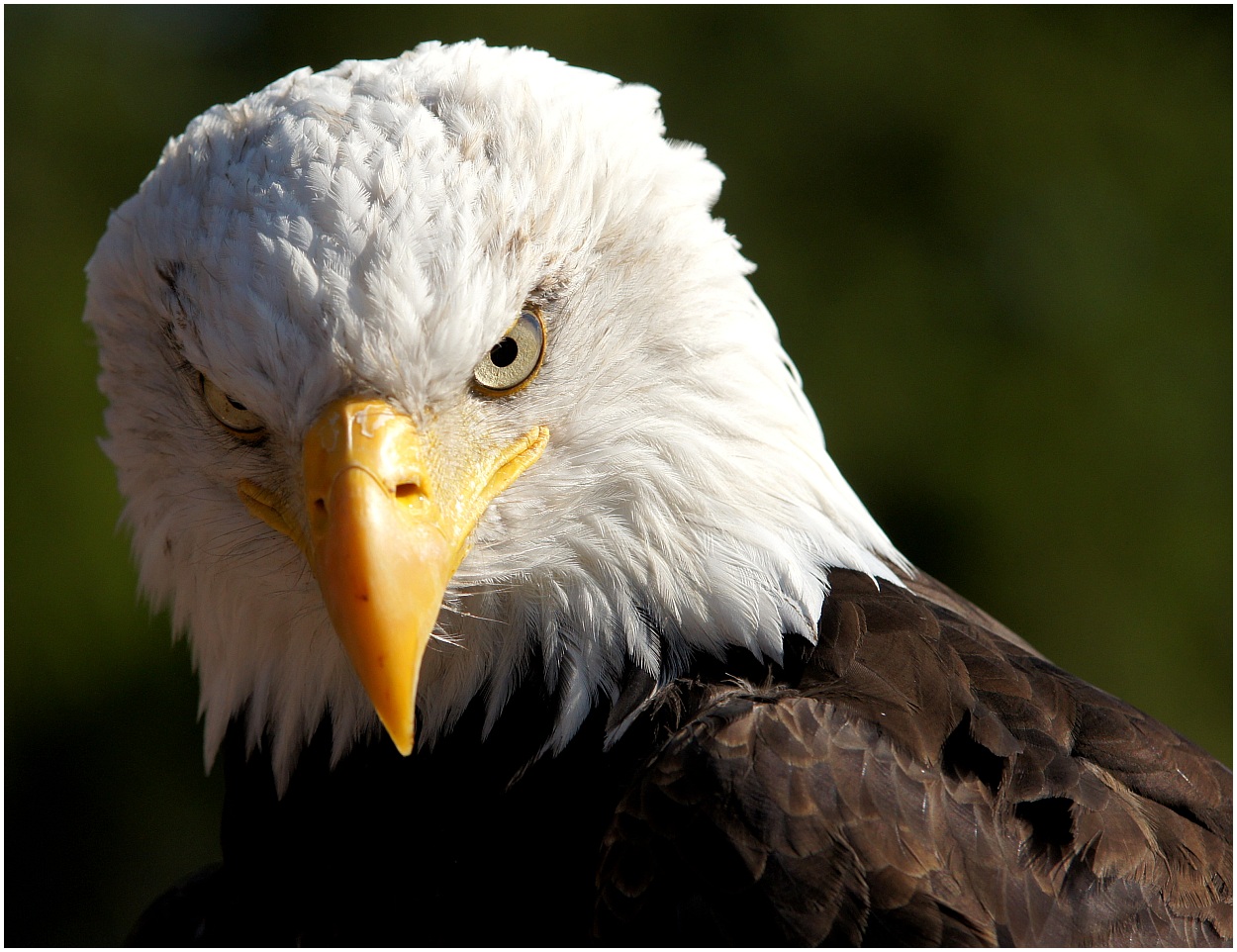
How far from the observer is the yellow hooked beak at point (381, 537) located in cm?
149

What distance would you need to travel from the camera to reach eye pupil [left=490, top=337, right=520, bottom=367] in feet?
5.62

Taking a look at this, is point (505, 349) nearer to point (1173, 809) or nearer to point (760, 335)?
point (760, 335)

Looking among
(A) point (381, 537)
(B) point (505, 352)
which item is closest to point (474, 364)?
(B) point (505, 352)

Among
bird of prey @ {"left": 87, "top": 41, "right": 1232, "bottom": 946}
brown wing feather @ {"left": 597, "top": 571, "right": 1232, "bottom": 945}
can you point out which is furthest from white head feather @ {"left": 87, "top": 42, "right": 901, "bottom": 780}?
brown wing feather @ {"left": 597, "top": 571, "right": 1232, "bottom": 945}

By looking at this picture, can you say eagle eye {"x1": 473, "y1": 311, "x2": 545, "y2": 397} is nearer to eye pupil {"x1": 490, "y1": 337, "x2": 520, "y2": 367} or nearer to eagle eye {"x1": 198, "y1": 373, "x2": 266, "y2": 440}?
eye pupil {"x1": 490, "y1": 337, "x2": 520, "y2": 367}

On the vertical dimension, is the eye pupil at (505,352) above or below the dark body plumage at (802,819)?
above

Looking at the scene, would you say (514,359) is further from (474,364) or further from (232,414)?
(232,414)

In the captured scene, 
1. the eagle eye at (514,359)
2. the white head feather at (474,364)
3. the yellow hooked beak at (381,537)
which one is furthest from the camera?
the eagle eye at (514,359)

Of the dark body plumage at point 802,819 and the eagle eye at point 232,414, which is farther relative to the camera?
the eagle eye at point 232,414

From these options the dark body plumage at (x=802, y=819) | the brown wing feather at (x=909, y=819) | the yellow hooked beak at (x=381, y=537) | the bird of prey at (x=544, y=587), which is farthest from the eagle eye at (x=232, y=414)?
the brown wing feather at (x=909, y=819)

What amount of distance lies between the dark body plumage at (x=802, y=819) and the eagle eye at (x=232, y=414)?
0.58 meters

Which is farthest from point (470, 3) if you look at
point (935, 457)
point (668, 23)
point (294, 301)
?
point (294, 301)

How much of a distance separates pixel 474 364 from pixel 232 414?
38cm

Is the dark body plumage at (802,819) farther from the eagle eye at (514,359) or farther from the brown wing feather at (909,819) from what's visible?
the eagle eye at (514,359)
